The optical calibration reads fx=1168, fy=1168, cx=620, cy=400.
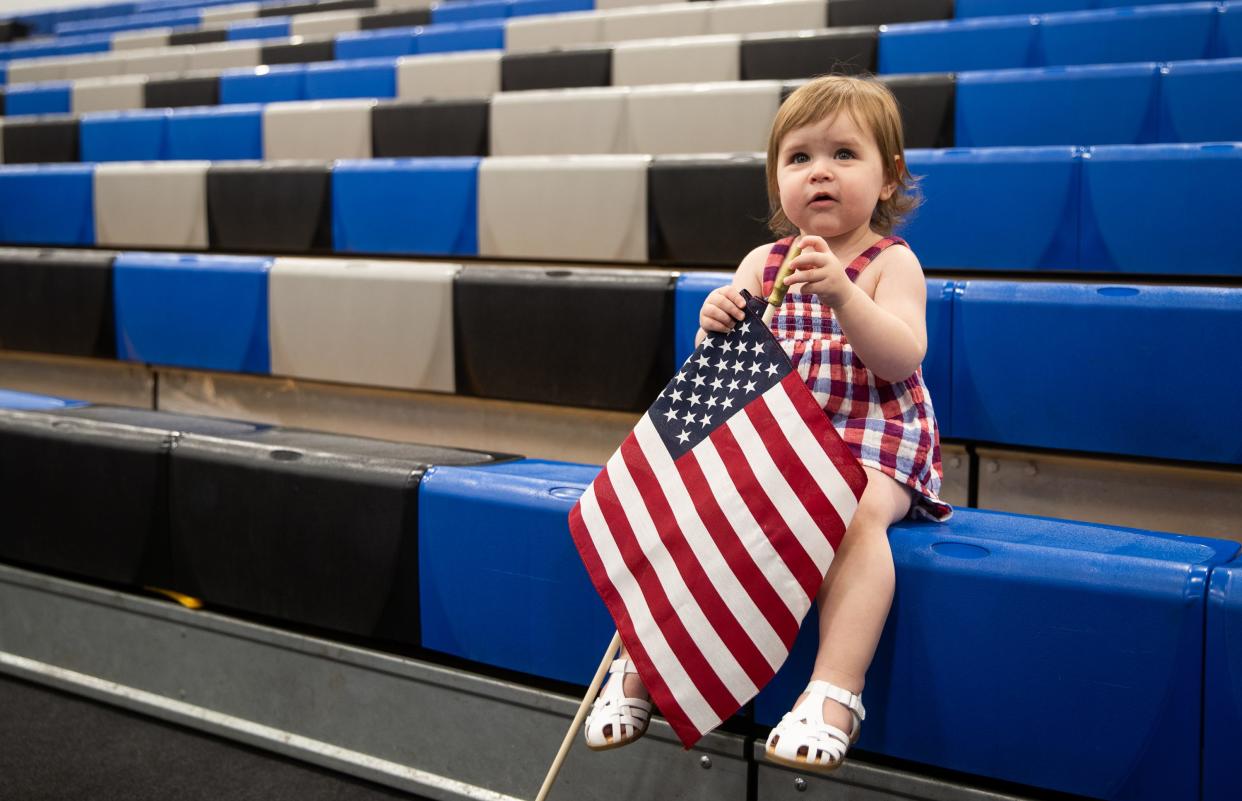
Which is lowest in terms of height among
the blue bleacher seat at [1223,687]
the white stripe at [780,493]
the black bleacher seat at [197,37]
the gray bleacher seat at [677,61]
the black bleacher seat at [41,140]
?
the blue bleacher seat at [1223,687]

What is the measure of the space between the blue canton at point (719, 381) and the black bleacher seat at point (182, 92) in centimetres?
126

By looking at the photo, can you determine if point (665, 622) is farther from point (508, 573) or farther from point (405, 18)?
point (405, 18)

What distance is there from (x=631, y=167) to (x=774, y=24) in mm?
549

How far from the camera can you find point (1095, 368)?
65 centimetres

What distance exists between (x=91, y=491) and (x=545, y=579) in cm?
35

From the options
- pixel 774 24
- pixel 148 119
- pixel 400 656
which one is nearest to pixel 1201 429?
pixel 400 656

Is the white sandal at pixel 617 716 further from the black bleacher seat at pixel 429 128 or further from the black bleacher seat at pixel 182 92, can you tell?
the black bleacher seat at pixel 182 92

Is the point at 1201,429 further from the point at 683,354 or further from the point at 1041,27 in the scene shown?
the point at 1041,27

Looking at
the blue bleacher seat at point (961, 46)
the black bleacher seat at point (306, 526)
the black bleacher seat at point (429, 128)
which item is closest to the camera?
the black bleacher seat at point (306, 526)

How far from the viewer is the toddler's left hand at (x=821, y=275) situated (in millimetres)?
517

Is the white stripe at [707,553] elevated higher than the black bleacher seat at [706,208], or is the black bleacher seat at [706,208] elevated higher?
the black bleacher seat at [706,208]

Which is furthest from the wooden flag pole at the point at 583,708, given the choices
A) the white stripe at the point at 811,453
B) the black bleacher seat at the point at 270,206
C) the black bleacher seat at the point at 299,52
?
the black bleacher seat at the point at 299,52

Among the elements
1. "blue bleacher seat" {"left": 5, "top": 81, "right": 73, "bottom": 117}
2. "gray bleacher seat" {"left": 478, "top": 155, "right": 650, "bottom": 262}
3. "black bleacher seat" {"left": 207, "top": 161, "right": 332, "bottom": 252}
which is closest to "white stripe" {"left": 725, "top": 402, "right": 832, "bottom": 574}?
"gray bleacher seat" {"left": 478, "top": 155, "right": 650, "bottom": 262}

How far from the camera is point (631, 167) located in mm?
944
